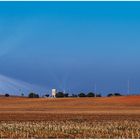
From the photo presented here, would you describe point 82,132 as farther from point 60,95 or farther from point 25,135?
point 60,95

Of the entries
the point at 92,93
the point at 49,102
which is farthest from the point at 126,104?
the point at 92,93

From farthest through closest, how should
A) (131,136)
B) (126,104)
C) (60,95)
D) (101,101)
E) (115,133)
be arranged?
(60,95), (101,101), (126,104), (115,133), (131,136)

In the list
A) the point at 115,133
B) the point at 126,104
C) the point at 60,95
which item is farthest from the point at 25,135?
the point at 60,95

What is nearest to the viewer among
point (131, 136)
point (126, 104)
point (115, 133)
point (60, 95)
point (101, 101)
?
point (131, 136)

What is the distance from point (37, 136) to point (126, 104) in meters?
66.5

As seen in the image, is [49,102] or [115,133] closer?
[115,133]

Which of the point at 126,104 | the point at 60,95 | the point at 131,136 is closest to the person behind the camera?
the point at 131,136

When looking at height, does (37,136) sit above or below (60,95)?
below

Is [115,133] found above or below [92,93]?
below

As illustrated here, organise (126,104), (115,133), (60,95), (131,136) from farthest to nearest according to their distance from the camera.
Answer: (60,95)
(126,104)
(115,133)
(131,136)

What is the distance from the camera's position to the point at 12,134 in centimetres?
2577

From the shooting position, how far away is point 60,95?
131 meters

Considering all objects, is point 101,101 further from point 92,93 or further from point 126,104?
point 92,93

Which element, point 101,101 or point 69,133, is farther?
point 101,101
